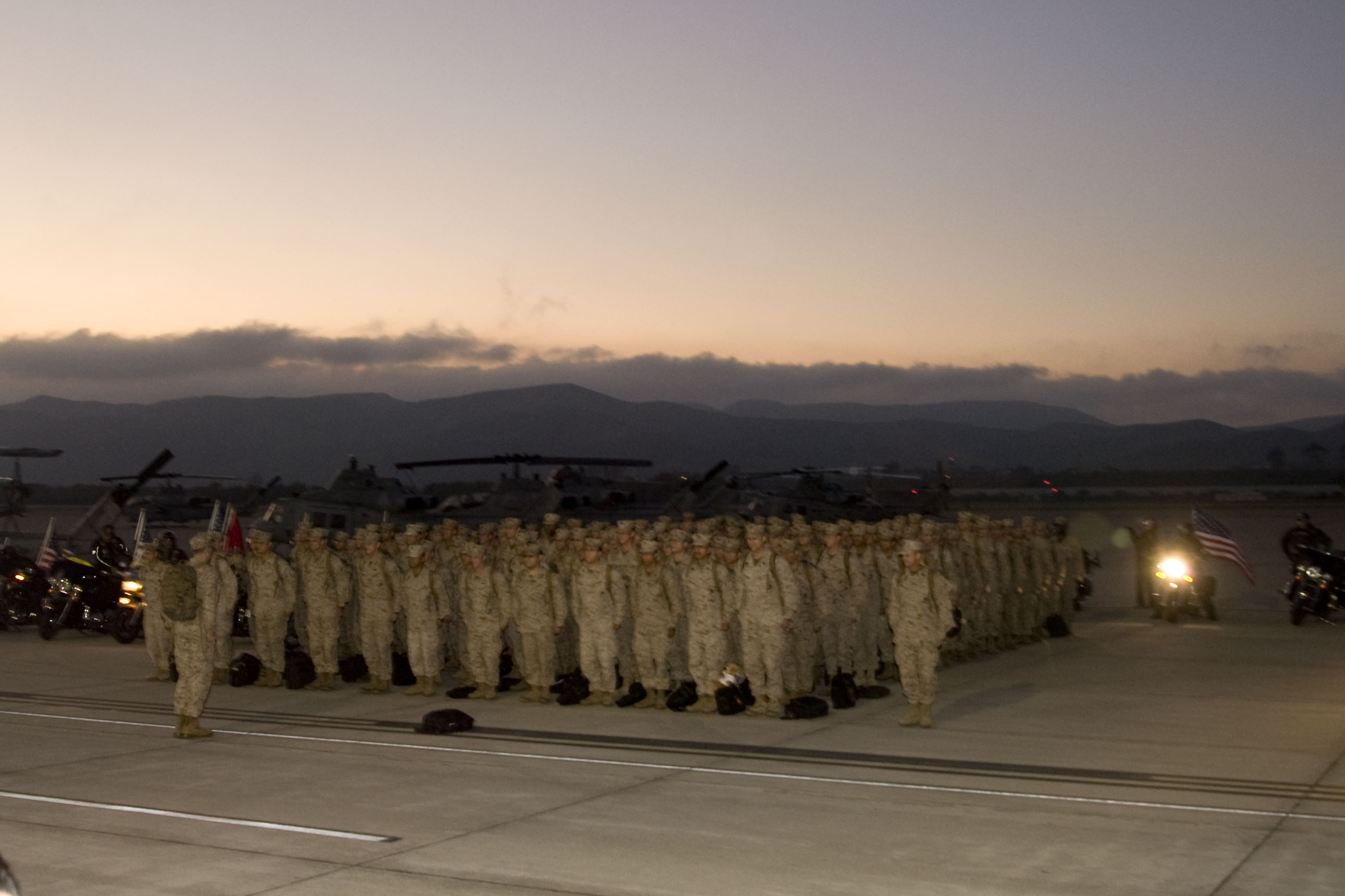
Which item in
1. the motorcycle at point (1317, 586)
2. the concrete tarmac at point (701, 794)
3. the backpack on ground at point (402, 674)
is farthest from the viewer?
the motorcycle at point (1317, 586)

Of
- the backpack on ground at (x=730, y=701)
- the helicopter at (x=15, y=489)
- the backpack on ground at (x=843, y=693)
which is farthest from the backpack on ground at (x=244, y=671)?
the helicopter at (x=15, y=489)

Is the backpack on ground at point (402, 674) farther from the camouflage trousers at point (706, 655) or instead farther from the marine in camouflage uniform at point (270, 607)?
the camouflage trousers at point (706, 655)

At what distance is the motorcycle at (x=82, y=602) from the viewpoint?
19.4 metres

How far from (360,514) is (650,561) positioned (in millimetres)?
11157

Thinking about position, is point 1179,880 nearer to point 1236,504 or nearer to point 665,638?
point 665,638

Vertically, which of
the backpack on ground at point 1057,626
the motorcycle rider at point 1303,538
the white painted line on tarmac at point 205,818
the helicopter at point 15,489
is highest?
the helicopter at point 15,489

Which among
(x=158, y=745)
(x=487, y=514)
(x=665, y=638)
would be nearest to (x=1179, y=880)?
(x=665, y=638)

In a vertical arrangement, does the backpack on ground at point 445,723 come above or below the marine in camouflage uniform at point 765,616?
below

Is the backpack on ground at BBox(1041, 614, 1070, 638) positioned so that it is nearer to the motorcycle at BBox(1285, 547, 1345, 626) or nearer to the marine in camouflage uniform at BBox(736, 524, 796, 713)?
the motorcycle at BBox(1285, 547, 1345, 626)

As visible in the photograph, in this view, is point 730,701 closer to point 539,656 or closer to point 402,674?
point 539,656

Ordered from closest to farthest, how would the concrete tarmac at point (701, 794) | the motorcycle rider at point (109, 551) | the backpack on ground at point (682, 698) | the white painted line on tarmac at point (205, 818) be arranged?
the concrete tarmac at point (701, 794) → the white painted line on tarmac at point (205, 818) → the backpack on ground at point (682, 698) → the motorcycle rider at point (109, 551)

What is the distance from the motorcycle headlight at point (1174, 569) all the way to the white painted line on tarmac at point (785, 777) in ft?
40.2

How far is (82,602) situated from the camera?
19.4 metres

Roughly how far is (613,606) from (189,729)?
4186 millimetres
